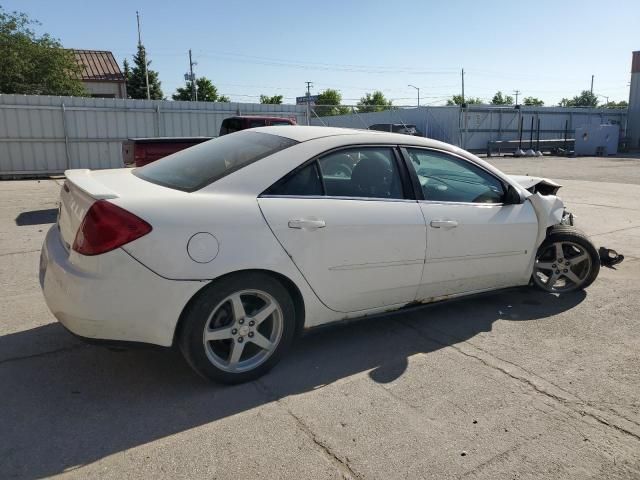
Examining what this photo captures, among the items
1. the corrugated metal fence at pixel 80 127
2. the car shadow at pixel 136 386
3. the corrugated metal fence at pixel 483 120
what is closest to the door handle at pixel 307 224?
the car shadow at pixel 136 386

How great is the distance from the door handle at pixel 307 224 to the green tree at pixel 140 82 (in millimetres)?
52364

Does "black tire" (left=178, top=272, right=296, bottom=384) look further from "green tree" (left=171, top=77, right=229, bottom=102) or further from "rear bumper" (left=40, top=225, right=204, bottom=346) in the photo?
"green tree" (left=171, top=77, right=229, bottom=102)

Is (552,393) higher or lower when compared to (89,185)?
lower

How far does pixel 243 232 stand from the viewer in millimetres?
3000

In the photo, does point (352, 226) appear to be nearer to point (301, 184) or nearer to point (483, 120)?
point (301, 184)

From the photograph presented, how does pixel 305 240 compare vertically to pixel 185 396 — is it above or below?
above

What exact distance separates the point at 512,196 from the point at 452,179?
604mm

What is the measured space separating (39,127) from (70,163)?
4.46 ft

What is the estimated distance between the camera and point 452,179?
4.14m

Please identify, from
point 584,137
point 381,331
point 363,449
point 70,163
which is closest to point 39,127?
point 70,163

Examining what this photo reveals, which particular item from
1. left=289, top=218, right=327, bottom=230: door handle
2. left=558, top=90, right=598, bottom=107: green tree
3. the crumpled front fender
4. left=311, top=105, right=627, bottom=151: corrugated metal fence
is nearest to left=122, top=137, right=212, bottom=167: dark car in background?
the crumpled front fender

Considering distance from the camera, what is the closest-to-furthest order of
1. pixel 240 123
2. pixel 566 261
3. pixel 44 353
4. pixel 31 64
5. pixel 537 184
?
pixel 44 353
pixel 566 261
pixel 537 184
pixel 240 123
pixel 31 64

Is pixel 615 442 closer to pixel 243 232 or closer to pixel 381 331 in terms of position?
pixel 381 331

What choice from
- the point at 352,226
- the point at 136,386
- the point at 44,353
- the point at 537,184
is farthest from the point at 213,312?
the point at 537,184
